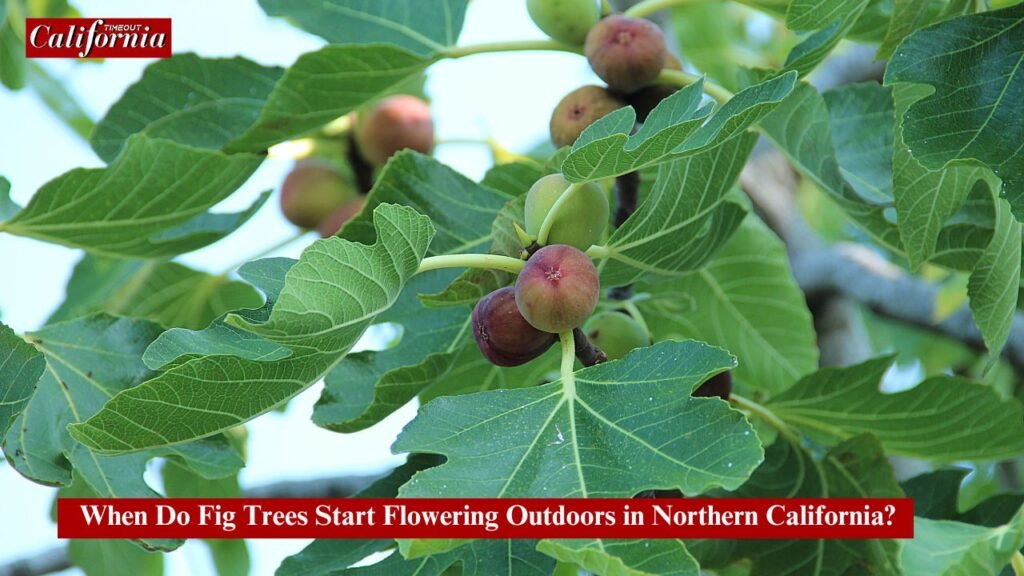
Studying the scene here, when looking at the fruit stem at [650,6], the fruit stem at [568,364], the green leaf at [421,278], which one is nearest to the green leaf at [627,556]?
the fruit stem at [568,364]

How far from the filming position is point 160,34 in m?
2.30

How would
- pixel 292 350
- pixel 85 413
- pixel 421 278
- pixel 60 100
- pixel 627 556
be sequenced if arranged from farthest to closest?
pixel 60 100, pixel 421 278, pixel 85 413, pixel 292 350, pixel 627 556

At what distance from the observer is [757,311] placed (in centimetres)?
229

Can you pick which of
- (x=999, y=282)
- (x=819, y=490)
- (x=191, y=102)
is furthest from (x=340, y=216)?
(x=999, y=282)

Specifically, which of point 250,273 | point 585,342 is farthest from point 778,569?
point 250,273

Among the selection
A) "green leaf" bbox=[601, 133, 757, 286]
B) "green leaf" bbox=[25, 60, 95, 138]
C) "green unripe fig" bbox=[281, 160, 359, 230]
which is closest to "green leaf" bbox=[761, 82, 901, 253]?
"green leaf" bbox=[601, 133, 757, 286]

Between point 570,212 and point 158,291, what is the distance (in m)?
1.27

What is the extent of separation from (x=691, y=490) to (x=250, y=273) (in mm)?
546

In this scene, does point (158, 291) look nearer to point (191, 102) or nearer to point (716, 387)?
point (191, 102)

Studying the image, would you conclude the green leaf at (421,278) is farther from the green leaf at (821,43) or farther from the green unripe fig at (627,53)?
the green leaf at (821,43)

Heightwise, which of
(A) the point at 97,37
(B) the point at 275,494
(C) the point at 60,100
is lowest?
(B) the point at 275,494

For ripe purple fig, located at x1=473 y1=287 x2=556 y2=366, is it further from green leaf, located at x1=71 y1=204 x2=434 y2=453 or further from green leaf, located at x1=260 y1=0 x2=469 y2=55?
green leaf, located at x1=260 y1=0 x2=469 y2=55

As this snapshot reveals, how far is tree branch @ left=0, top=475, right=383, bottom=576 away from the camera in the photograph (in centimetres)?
235

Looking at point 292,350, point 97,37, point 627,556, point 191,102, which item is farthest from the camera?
point 97,37
